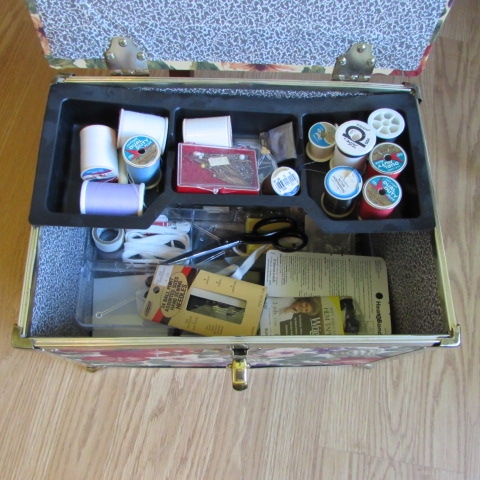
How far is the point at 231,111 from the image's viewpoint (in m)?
0.88

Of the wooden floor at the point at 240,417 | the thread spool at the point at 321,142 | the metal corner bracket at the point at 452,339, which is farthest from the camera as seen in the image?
the wooden floor at the point at 240,417

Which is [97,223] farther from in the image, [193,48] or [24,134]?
[24,134]

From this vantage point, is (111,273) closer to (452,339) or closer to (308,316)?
(308,316)

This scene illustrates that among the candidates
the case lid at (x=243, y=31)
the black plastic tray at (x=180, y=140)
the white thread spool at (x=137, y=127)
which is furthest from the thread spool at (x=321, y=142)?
the white thread spool at (x=137, y=127)

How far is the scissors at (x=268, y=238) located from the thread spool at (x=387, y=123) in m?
0.22

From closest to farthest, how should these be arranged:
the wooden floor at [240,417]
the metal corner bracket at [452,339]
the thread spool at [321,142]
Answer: the metal corner bracket at [452,339] → the thread spool at [321,142] → the wooden floor at [240,417]

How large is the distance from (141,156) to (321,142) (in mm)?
296

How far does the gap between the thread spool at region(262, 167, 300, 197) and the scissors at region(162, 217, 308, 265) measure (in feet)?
Answer: 0.39

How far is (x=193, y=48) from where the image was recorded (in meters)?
0.89

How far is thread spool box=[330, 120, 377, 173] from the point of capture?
0.83 meters

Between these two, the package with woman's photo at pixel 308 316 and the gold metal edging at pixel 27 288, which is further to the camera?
the package with woman's photo at pixel 308 316

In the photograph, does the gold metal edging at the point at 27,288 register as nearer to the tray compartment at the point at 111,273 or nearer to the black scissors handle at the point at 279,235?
the tray compartment at the point at 111,273

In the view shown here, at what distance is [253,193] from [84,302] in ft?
1.26

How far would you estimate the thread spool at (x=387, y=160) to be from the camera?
83cm
